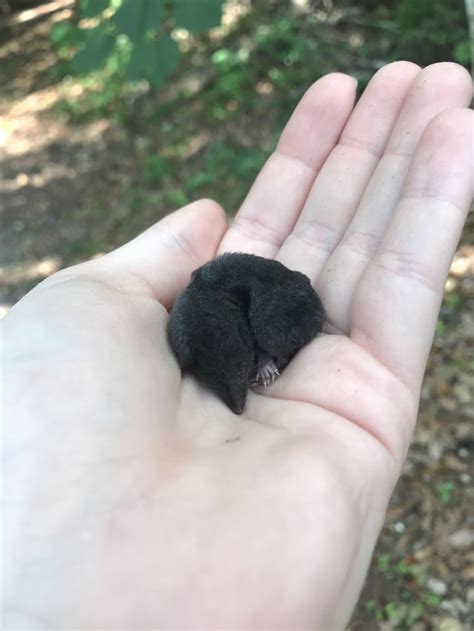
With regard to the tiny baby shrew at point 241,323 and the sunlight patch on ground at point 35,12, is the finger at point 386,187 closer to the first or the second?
the tiny baby shrew at point 241,323

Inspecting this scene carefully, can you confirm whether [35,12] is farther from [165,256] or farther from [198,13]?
[165,256]

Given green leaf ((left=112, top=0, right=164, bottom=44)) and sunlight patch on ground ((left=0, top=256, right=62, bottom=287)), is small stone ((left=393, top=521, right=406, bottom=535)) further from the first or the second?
sunlight patch on ground ((left=0, top=256, right=62, bottom=287))

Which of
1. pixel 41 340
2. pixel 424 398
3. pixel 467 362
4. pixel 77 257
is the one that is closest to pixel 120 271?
pixel 41 340

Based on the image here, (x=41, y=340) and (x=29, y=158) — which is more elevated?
(x=41, y=340)

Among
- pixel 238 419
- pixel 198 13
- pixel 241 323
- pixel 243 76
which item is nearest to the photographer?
pixel 238 419

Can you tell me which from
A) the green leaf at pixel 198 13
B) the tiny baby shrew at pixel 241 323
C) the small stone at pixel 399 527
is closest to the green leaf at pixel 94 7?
the green leaf at pixel 198 13

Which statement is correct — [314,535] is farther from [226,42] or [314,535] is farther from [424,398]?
[226,42]

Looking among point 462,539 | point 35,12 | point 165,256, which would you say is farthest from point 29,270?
point 35,12
